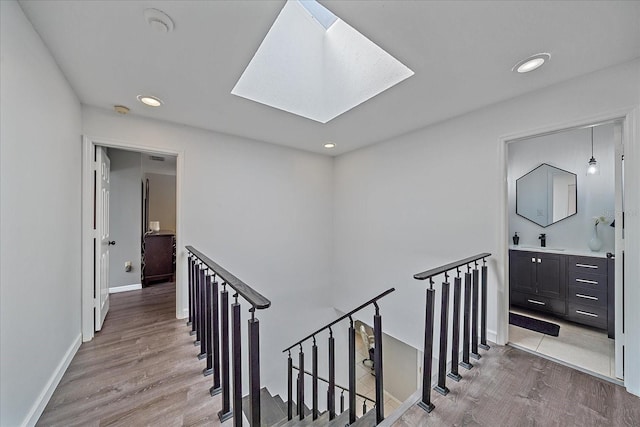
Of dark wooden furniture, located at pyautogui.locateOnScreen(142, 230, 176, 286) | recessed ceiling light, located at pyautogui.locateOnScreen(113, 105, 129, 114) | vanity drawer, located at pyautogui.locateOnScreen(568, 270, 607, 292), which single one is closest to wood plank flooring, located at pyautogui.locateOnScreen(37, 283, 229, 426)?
dark wooden furniture, located at pyautogui.locateOnScreen(142, 230, 176, 286)

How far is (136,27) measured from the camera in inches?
57.5

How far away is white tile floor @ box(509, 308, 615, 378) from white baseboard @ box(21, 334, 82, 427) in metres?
3.69

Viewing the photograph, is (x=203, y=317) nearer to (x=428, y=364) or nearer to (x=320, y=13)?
(x=428, y=364)

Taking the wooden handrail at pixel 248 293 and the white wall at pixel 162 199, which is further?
the white wall at pixel 162 199

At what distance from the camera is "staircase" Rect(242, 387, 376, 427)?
1873 millimetres

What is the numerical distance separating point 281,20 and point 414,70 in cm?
121

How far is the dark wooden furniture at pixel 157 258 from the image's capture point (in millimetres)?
4531

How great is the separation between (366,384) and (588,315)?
12.3ft

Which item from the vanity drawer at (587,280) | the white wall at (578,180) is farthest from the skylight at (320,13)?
the vanity drawer at (587,280)

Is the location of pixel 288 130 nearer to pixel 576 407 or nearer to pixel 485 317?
pixel 485 317

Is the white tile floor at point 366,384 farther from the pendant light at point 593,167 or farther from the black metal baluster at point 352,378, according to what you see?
the pendant light at point 593,167

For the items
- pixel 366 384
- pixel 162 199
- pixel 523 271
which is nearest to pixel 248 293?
pixel 523 271

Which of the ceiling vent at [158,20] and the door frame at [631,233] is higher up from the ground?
the ceiling vent at [158,20]

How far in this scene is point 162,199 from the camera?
596cm
